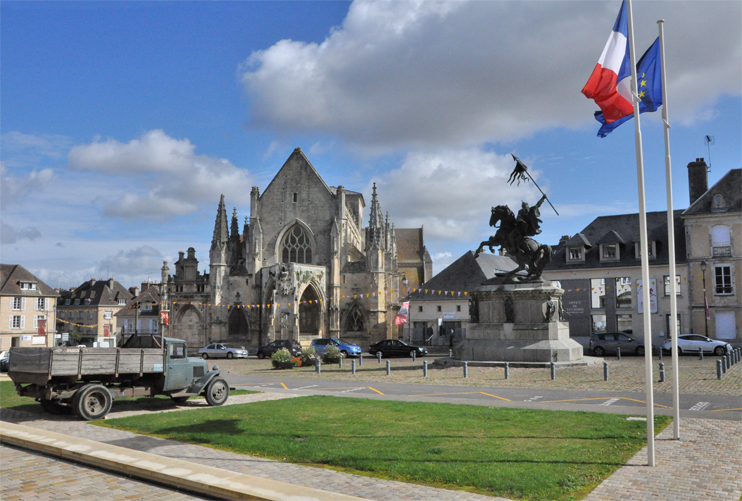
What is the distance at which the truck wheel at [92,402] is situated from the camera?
12.6m

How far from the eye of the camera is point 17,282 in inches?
2288

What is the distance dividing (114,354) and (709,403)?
13.3 m

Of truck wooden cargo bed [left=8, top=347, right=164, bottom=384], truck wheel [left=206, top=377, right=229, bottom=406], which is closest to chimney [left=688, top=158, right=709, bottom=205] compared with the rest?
truck wheel [left=206, top=377, right=229, bottom=406]

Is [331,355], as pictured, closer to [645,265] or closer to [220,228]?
[645,265]

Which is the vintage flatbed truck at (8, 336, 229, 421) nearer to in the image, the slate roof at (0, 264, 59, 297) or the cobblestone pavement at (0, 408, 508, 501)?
the cobblestone pavement at (0, 408, 508, 501)

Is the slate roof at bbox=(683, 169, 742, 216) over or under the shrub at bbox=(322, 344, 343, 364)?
over

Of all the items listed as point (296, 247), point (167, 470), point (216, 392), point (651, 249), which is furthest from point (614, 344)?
point (167, 470)

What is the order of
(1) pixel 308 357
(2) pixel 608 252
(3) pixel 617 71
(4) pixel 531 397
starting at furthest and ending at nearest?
(2) pixel 608 252 → (1) pixel 308 357 → (4) pixel 531 397 → (3) pixel 617 71

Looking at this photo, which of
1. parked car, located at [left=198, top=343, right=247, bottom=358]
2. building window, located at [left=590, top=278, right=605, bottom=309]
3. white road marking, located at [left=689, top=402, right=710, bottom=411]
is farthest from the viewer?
building window, located at [left=590, top=278, right=605, bottom=309]

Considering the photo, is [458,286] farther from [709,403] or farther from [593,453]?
[593,453]

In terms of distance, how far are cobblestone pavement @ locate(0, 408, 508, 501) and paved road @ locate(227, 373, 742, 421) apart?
675 centimetres

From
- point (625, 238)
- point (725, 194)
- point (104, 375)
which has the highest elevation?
point (725, 194)

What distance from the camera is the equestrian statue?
78.0 ft

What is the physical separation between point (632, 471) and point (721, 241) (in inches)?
1349
